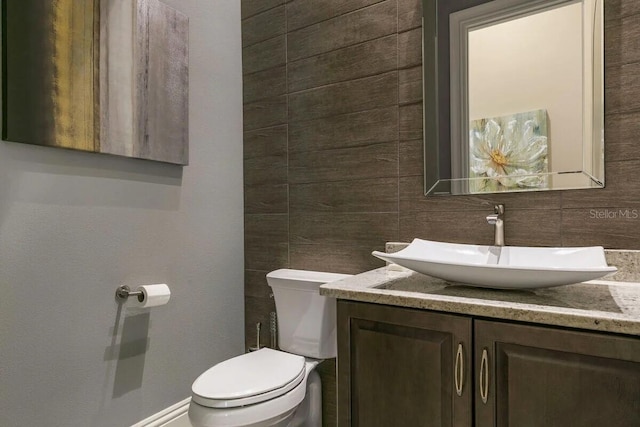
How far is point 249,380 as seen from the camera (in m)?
1.50

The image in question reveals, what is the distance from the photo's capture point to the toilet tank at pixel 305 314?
1790mm

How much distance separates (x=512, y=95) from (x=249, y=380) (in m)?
1.51

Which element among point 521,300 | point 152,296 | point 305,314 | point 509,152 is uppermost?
point 509,152

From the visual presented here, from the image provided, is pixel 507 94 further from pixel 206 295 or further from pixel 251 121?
pixel 206 295

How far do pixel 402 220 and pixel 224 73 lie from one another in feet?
4.36

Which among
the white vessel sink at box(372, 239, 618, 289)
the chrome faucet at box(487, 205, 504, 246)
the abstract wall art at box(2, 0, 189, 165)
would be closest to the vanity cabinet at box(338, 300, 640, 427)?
the white vessel sink at box(372, 239, 618, 289)

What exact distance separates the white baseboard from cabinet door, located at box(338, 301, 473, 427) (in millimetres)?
1032

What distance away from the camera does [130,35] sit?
5.54 feet

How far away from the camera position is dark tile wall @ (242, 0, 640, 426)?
1.34 m

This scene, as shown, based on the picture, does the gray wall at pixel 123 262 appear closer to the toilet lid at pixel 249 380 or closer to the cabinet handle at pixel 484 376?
the toilet lid at pixel 249 380

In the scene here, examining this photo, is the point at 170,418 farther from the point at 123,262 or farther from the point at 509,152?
the point at 509,152

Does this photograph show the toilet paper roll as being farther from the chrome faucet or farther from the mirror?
the chrome faucet

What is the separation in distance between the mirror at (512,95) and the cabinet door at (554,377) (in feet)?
2.30

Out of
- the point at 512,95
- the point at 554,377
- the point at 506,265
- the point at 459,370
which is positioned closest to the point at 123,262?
the point at 459,370
